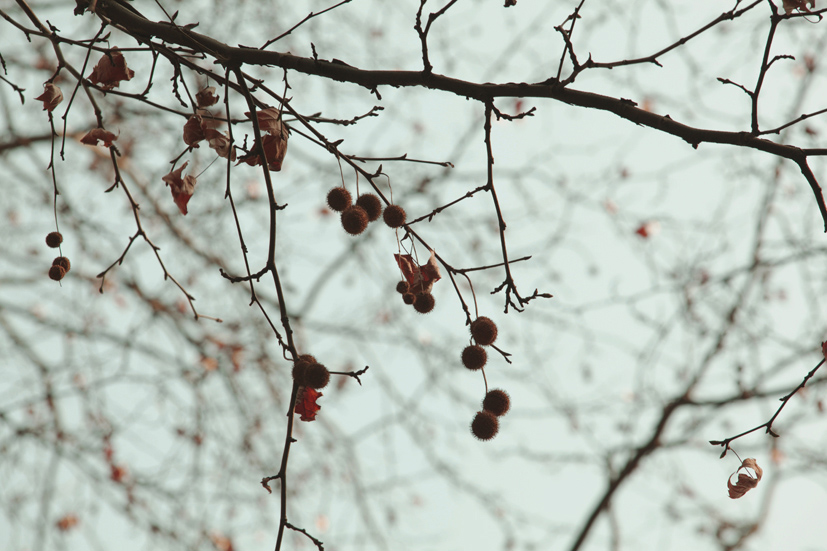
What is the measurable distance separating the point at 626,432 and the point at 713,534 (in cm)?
114

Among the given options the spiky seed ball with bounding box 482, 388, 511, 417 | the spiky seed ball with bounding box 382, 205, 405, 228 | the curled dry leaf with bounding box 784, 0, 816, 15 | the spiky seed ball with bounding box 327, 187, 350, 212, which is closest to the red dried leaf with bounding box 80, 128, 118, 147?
the spiky seed ball with bounding box 327, 187, 350, 212

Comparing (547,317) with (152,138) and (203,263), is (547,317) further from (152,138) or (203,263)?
(152,138)

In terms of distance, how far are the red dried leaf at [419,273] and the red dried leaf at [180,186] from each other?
62 cm

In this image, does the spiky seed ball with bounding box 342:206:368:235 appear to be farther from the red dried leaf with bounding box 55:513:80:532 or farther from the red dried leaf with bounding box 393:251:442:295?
the red dried leaf with bounding box 55:513:80:532

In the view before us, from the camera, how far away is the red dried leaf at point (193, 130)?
1.81 meters

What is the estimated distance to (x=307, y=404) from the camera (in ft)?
5.74

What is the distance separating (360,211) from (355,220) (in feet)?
0.10

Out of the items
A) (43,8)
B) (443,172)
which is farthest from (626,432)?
(43,8)

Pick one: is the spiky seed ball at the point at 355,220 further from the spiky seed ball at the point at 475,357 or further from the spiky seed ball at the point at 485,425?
the spiky seed ball at the point at 485,425

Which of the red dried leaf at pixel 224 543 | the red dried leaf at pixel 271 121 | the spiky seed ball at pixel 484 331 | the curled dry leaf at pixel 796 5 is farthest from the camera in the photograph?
the red dried leaf at pixel 224 543

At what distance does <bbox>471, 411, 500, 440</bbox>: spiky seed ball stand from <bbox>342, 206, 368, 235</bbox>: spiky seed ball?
2.04 feet

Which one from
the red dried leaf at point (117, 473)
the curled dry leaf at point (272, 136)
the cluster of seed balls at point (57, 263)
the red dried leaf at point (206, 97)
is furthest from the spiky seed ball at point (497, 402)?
the red dried leaf at point (117, 473)

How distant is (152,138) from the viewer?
17.3 ft

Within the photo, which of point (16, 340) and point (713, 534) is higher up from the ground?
point (16, 340)
